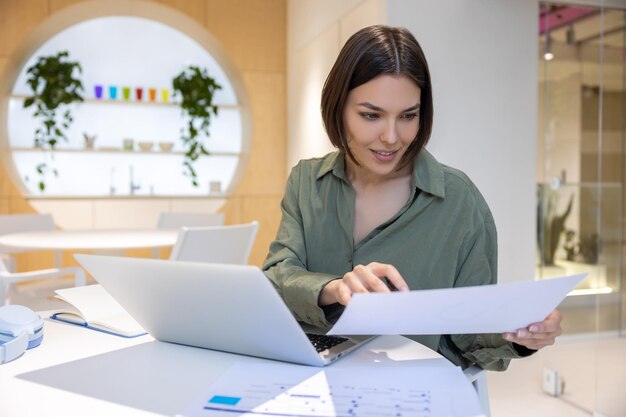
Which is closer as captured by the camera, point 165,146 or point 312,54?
point 312,54

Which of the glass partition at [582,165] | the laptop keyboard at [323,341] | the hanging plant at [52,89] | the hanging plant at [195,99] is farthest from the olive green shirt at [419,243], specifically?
the hanging plant at [52,89]

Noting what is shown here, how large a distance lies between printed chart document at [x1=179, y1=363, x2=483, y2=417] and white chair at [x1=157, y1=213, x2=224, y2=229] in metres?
3.25

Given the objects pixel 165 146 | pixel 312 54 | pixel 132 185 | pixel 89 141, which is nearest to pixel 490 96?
pixel 312 54

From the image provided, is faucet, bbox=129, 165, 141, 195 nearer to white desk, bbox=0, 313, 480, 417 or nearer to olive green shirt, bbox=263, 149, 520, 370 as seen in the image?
olive green shirt, bbox=263, 149, 520, 370

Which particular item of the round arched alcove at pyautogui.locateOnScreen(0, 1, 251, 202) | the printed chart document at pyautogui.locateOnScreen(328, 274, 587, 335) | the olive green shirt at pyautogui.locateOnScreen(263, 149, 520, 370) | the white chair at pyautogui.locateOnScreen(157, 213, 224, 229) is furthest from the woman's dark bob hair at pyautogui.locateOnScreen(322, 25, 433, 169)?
the round arched alcove at pyautogui.locateOnScreen(0, 1, 251, 202)

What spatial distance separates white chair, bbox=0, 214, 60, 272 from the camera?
4023 millimetres

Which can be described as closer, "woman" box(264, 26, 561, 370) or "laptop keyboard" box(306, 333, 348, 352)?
"laptop keyboard" box(306, 333, 348, 352)

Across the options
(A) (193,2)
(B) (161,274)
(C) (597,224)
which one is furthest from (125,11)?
(B) (161,274)

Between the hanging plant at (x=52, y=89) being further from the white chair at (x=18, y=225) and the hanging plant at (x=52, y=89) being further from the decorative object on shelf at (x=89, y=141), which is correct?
the white chair at (x=18, y=225)

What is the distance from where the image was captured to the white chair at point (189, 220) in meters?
4.25

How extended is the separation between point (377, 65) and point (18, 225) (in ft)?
12.2

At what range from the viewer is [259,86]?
638cm

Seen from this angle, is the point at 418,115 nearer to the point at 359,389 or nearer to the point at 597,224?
the point at 359,389

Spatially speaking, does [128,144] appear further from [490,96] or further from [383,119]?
[383,119]
